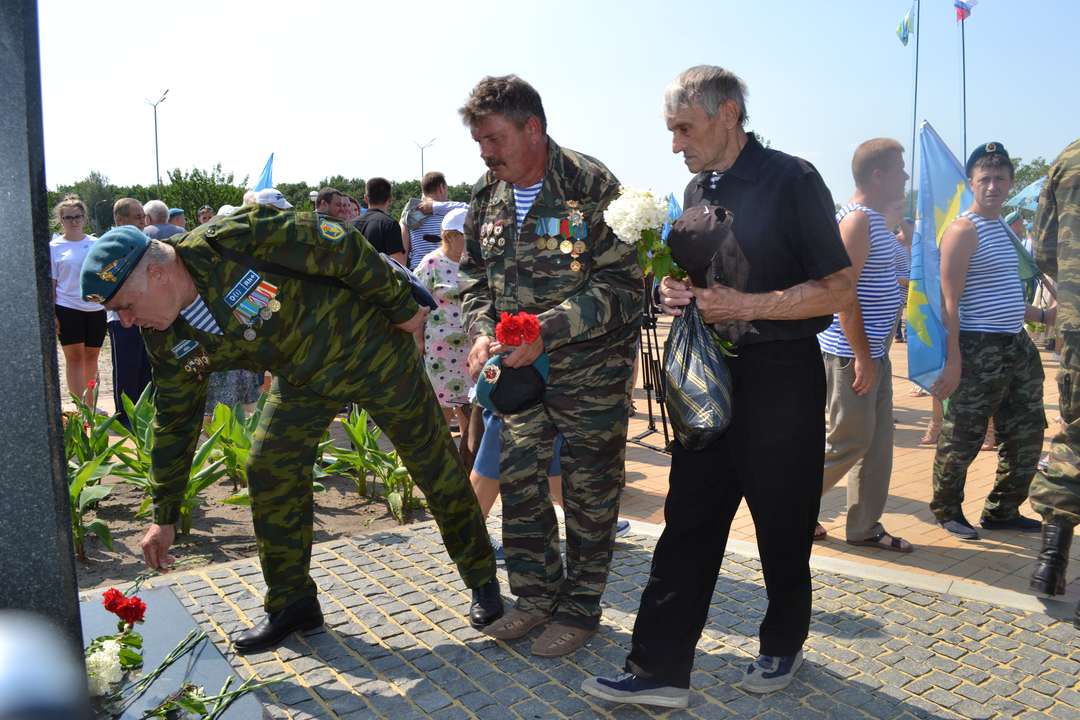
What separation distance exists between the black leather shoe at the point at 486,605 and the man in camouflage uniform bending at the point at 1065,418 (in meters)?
2.42

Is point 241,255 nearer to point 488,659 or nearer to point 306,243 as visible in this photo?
point 306,243

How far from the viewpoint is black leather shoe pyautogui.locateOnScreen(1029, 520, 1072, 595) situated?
399cm

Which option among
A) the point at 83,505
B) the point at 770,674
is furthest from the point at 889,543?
the point at 83,505

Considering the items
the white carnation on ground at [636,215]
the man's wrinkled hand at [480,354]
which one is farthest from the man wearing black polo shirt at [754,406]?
the man's wrinkled hand at [480,354]

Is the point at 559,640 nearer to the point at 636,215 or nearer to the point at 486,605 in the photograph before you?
the point at 486,605

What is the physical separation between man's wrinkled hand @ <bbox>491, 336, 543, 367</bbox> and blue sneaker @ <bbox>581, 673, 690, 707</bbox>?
3.90 ft

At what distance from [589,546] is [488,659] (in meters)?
0.60

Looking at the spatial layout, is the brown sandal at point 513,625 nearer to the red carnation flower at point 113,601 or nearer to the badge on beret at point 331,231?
the red carnation flower at point 113,601

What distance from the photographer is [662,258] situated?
2.98 meters

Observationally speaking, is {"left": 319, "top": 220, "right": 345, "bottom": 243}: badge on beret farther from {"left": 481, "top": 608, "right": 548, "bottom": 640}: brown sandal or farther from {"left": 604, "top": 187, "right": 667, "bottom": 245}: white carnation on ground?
{"left": 481, "top": 608, "right": 548, "bottom": 640}: brown sandal

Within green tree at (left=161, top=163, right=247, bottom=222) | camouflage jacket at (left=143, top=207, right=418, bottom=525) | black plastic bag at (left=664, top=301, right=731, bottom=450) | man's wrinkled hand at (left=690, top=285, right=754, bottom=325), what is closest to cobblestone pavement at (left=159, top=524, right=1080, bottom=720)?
camouflage jacket at (left=143, top=207, right=418, bottom=525)

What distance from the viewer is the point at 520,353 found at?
3305 mm

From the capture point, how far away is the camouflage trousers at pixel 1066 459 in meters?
3.82

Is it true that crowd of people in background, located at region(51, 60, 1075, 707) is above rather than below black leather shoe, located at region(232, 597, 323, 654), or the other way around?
above
